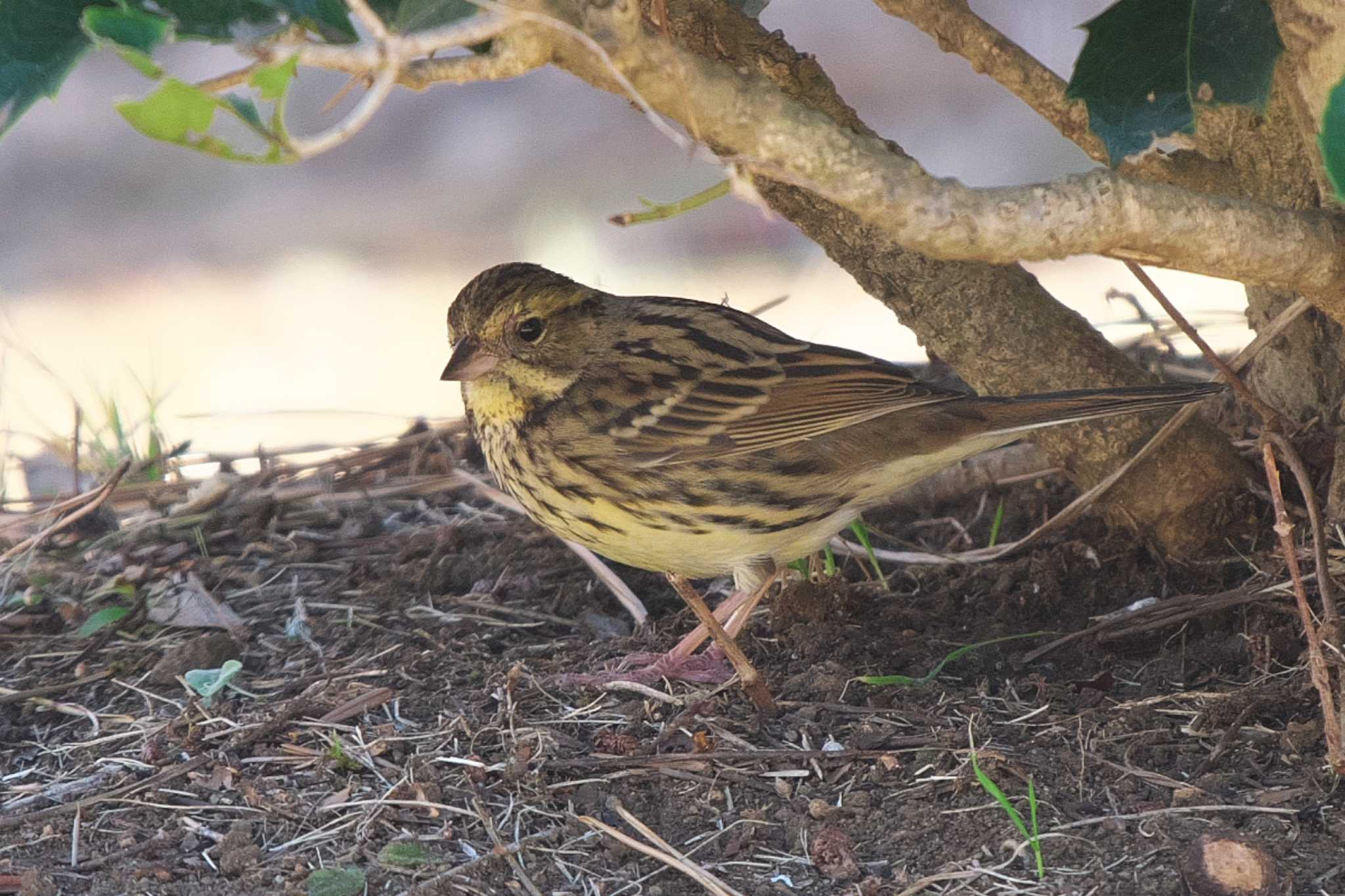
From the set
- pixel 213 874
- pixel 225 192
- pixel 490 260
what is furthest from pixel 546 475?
pixel 225 192

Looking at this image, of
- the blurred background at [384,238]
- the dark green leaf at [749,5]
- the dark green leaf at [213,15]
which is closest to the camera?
Result: the dark green leaf at [213,15]

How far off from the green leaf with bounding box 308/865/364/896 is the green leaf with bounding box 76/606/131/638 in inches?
58.7

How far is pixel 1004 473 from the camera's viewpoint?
468 centimetres

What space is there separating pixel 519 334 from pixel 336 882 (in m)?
1.57

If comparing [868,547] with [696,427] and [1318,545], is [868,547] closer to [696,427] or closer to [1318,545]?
[696,427]

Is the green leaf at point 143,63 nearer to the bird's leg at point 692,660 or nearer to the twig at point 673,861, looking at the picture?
the twig at point 673,861

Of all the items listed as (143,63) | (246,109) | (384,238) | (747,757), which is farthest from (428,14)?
(384,238)

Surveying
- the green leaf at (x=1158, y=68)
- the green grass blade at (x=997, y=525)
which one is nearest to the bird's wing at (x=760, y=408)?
the green grass blade at (x=997, y=525)

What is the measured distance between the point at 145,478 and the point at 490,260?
3.02 metres

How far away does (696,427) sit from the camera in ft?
12.7

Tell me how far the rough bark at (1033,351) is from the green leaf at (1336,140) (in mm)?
1649

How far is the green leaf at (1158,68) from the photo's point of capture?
3.05 meters

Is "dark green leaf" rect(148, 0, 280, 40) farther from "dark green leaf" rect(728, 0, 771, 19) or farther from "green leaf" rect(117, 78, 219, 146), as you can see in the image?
"dark green leaf" rect(728, 0, 771, 19)

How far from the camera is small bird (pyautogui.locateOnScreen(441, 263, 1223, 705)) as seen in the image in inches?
150
